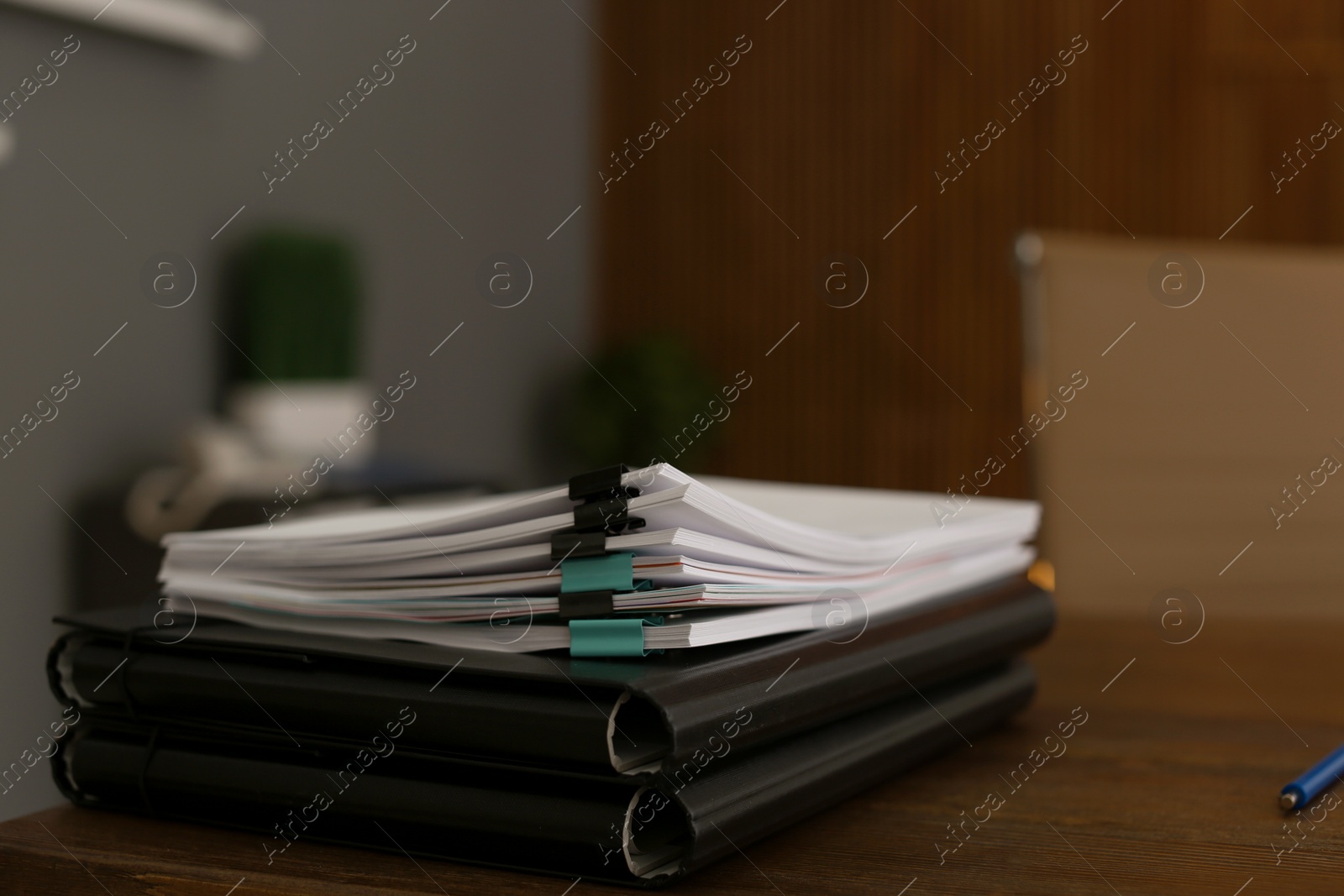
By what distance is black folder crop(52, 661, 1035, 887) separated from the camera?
41cm

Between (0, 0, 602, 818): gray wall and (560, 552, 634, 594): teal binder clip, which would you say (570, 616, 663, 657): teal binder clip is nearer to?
(560, 552, 634, 594): teal binder clip

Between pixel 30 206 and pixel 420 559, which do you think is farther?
pixel 30 206

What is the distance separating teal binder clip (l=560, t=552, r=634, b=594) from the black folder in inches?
2.7

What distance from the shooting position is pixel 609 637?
435 mm

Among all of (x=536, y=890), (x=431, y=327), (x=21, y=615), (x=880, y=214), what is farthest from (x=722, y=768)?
(x=880, y=214)

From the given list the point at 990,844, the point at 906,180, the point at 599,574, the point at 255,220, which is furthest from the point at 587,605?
the point at 906,180

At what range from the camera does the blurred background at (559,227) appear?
2.17m

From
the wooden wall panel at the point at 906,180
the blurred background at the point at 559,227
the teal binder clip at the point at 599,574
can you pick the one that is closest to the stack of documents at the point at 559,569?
the teal binder clip at the point at 599,574

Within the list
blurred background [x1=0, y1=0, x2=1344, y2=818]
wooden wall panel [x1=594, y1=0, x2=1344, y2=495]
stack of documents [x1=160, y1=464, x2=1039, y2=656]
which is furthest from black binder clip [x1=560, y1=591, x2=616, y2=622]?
wooden wall panel [x1=594, y1=0, x2=1344, y2=495]

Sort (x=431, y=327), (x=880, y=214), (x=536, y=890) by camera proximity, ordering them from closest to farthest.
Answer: (x=536, y=890), (x=431, y=327), (x=880, y=214)

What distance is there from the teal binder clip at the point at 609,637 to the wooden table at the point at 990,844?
0.08 metres

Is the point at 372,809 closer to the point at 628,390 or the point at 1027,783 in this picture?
the point at 1027,783

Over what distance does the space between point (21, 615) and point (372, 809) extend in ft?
6.30

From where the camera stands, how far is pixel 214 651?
0.49 metres
